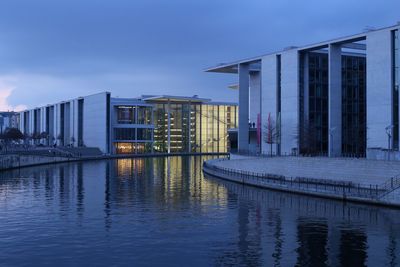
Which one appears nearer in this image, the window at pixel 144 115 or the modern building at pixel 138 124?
the modern building at pixel 138 124

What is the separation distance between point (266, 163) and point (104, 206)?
23.8 m

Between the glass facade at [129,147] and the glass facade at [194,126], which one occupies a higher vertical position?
the glass facade at [194,126]

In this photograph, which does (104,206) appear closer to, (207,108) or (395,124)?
(395,124)

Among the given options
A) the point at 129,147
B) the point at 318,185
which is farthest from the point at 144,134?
the point at 318,185

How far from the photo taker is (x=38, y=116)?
173 meters

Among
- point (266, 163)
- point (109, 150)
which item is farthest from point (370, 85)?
point (109, 150)

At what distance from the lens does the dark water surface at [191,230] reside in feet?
73.7

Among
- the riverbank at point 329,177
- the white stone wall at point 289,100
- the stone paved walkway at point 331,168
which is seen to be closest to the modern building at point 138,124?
the white stone wall at point 289,100

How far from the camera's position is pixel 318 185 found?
44156 millimetres

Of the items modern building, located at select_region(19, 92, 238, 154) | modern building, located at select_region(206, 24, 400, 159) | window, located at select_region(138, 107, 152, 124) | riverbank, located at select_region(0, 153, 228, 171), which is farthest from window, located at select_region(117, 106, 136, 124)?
modern building, located at select_region(206, 24, 400, 159)

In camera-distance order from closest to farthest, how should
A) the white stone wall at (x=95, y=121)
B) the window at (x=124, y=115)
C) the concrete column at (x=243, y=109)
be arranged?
the concrete column at (x=243, y=109) → the white stone wall at (x=95, y=121) → the window at (x=124, y=115)

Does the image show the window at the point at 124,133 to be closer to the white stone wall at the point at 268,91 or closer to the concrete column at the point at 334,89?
the white stone wall at the point at 268,91

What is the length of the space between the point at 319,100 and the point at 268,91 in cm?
689

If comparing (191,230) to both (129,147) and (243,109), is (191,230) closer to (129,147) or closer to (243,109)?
(243,109)
